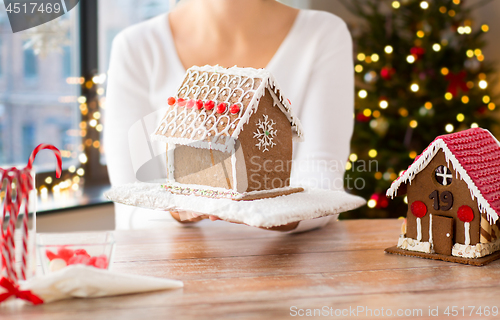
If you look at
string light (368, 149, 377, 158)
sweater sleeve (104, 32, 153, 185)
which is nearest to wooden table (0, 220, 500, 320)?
sweater sleeve (104, 32, 153, 185)

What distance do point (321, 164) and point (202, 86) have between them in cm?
54

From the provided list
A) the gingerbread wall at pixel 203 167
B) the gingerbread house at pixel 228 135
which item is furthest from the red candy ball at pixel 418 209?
the gingerbread wall at pixel 203 167

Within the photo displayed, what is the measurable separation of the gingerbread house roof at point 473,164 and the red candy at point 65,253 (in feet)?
2.16

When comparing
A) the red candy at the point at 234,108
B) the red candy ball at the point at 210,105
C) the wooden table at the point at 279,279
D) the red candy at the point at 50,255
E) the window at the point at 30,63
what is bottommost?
the wooden table at the point at 279,279

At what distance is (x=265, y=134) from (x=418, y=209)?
1.23 ft

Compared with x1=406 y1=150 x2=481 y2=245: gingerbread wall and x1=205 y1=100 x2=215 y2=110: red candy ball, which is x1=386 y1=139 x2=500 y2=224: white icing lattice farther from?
x1=205 y1=100 x2=215 y2=110: red candy ball

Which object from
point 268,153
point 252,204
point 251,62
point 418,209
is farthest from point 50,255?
point 251,62

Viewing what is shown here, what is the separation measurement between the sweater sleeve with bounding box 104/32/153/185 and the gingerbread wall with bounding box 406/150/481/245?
885mm

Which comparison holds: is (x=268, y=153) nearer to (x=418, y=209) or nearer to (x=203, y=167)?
(x=203, y=167)

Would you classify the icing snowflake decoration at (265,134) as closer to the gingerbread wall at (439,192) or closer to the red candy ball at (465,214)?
the gingerbread wall at (439,192)

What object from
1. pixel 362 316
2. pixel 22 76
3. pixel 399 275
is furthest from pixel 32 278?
pixel 22 76

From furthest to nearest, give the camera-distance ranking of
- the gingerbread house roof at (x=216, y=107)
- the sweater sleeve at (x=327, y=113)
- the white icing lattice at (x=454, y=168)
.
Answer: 1. the sweater sleeve at (x=327, y=113)
2. the gingerbread house roof at (x=216, y=107)
3. the white icing lattice at (x=454, y=168)

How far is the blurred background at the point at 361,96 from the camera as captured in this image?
2598 mm

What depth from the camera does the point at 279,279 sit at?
0.84 m
